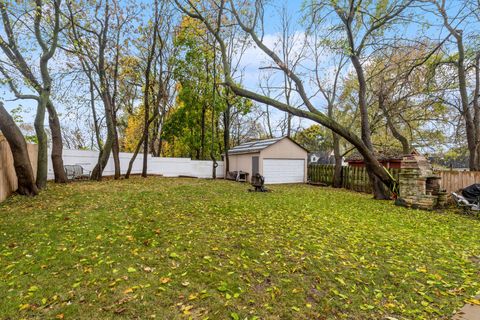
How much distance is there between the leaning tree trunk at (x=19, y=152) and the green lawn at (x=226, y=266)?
1425 mm

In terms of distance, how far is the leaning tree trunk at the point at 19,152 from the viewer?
644 cm

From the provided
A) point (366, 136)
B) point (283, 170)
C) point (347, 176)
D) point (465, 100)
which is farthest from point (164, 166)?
point (465, 100)

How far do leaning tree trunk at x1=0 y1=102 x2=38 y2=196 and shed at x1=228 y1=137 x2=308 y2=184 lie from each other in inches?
425

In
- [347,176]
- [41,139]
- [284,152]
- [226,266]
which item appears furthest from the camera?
[284,152]

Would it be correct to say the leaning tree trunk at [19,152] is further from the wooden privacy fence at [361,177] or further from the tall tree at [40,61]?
the wooden privacy fence at [361,177]

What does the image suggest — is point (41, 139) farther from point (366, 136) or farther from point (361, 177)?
point (361, 177)

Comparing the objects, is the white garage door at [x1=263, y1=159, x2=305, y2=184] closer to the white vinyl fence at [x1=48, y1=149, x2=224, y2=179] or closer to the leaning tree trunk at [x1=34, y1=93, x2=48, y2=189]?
the white vinyl fence at [x1=48, y1=149, x2=224, y2=179]

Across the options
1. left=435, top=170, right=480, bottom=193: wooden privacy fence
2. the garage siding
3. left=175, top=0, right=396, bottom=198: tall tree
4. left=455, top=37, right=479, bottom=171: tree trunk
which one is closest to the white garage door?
the garage siding

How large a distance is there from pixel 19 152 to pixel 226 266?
694 centimetres

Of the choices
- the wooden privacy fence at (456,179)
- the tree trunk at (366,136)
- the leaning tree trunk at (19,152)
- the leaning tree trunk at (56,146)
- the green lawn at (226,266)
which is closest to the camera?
the green lawn at (226,266)

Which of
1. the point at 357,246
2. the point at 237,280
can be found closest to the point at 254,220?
the point at 357,246

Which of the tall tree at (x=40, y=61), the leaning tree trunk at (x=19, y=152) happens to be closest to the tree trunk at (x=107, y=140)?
the tall tree at (x=40, y=61)

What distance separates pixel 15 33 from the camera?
8.05 m

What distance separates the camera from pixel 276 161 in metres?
15.8
